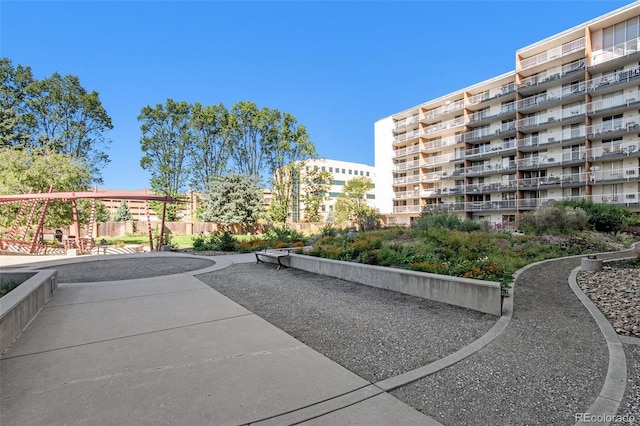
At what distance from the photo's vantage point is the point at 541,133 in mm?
37375

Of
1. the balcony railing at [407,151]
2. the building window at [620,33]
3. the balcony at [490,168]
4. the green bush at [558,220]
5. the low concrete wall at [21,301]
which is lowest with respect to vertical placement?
the low concrete wall at [21,301]

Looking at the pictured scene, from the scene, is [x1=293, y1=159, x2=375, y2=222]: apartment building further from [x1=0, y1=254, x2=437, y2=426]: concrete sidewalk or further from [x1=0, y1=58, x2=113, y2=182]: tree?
[x1=0, y1=254, x2=437, y2=426]: concrete sidewalk

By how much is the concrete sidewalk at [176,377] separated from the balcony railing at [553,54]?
44.6 meters

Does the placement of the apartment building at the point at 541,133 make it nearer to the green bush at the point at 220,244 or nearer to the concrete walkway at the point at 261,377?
the green bush at the point at 220,244

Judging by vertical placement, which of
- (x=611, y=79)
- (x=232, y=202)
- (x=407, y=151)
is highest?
(x=611, y=79)

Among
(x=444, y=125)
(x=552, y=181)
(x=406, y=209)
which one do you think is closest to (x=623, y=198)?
(x=552, y=181)

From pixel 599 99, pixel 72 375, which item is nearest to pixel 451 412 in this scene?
pixel 72 375

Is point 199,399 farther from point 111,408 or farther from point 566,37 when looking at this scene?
point 566,37

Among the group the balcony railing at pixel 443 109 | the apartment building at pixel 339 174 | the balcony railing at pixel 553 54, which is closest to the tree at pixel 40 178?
the balcony railing at pixel 443 109

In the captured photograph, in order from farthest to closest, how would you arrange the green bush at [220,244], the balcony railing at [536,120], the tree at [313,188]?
1. the tree at [313,188]
2. the balcony railing at [536,120]
3. the green bush at [220,244]

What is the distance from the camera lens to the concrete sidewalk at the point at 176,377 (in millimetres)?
2688

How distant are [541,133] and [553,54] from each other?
346 inches
